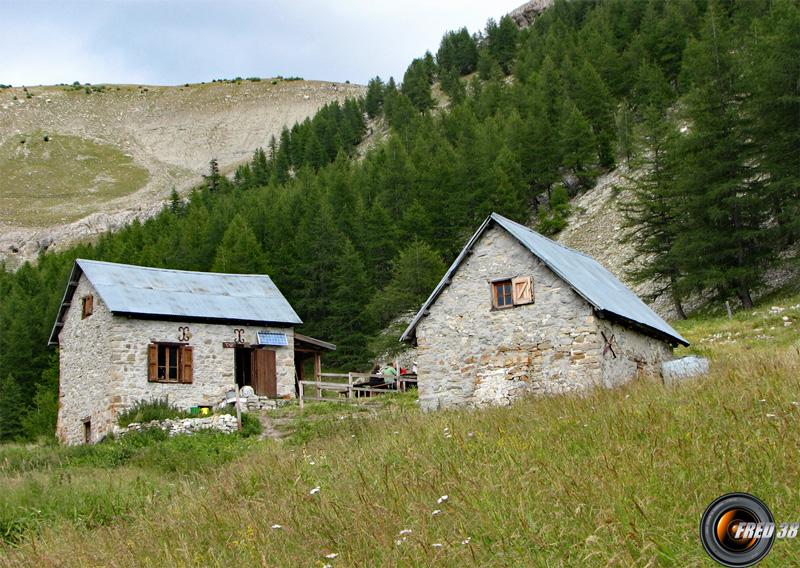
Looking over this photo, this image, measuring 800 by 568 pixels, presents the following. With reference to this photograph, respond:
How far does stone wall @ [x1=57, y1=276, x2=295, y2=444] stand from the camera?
27.7 metres

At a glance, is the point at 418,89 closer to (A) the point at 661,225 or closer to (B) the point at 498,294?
(A) the point at 661,225

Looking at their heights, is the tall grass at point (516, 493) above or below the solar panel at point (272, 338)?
below

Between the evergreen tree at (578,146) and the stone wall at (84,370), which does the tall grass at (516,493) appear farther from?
the evergreen tree at (578,146)

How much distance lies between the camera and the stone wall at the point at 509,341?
19.7m

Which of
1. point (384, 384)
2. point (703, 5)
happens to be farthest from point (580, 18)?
point (384, 384)

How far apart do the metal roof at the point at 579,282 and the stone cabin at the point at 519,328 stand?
5 centimetres

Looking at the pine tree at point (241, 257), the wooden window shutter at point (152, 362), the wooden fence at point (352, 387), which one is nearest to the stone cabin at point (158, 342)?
the wooden window shutter at point (152, 362)

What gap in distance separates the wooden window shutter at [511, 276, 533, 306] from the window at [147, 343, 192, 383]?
14.7m

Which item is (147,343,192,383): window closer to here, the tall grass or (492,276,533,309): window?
(492,276,533,309): window

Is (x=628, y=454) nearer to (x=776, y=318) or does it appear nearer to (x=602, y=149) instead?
(x=776, y=318)

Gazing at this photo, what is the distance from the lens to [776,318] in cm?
2739

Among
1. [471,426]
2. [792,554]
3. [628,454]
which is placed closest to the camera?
[792,554]

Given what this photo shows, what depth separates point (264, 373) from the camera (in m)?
31.5

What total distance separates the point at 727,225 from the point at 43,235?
9566 centimetres
